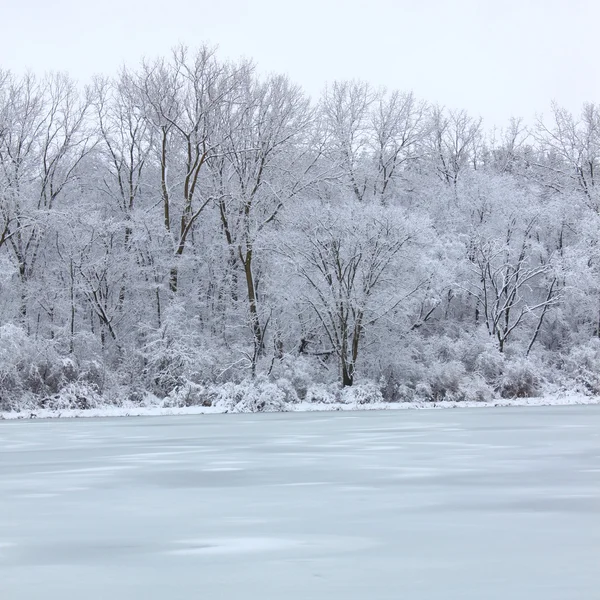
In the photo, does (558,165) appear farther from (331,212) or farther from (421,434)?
(421,434)

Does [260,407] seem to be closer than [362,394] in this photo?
Yes

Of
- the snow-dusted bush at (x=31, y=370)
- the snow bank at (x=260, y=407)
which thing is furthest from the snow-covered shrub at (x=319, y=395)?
the snow-dusted bush at (x=31, y=370)

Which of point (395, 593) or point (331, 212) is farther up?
point (331, 212)

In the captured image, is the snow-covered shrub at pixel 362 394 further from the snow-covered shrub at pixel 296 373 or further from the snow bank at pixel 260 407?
the snow-covered shrub at pixel 296 373

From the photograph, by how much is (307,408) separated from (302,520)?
26.8 metres

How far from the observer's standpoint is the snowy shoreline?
112ft

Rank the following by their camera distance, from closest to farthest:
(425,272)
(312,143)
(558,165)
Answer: (425,272) < (312,143) < (558,165)

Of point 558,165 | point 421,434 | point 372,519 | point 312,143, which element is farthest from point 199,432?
point 558,165

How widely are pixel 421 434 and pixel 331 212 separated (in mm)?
18965

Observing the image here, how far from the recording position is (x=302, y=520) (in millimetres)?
9750

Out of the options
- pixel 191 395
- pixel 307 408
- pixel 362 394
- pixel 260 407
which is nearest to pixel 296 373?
pixel 307 408

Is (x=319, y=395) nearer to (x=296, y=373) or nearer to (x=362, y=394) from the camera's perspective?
(x=296, y=373)

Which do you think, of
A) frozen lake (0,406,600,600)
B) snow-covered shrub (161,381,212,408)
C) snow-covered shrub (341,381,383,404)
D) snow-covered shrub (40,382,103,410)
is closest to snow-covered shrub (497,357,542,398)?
snow-covered shrub (341,381,383,404)

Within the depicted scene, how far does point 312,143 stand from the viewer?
148 feet
